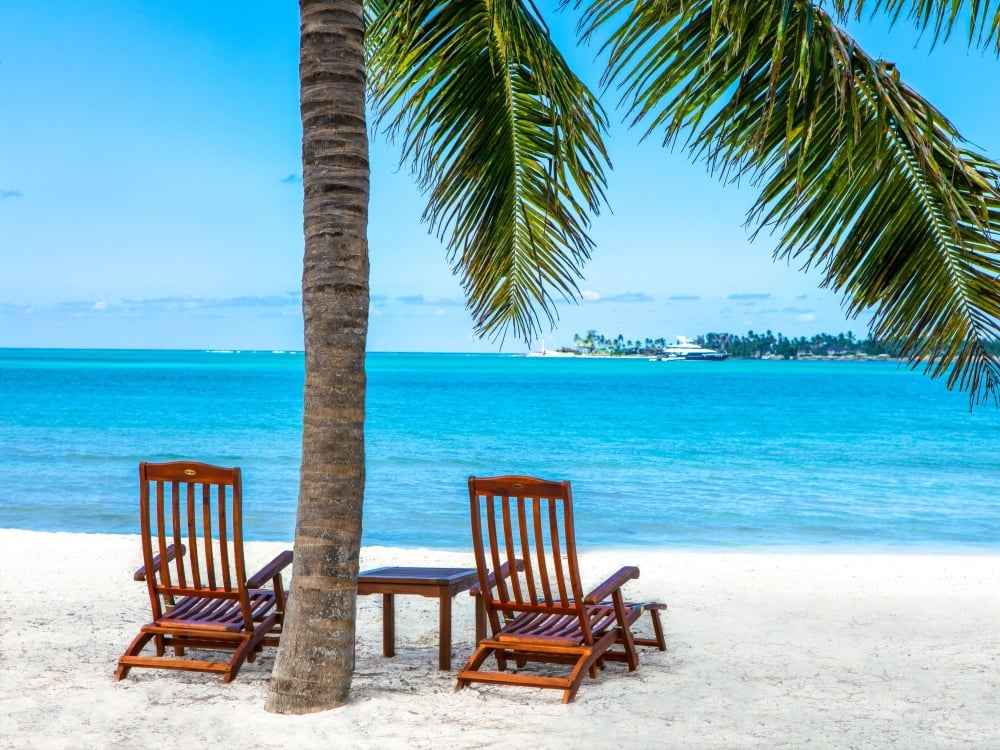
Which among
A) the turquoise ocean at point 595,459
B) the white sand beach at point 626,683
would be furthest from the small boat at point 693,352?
the white sand beach at point 626,683

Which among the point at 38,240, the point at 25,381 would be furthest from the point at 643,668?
the point at 25,381

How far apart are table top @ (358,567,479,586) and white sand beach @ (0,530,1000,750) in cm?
45

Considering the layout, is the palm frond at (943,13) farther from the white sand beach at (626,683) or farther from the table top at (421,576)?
the table top at (421,576)

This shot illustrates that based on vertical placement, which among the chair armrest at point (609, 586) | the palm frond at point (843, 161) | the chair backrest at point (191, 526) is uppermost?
the palm frond at point (843, 161)

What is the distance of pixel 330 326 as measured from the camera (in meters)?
4.01

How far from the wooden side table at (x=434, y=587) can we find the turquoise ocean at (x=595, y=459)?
21.0 ft

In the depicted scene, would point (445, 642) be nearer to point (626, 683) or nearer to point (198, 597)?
point (626, 683)

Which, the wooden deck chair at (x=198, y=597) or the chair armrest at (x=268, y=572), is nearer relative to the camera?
the wooden deck chair at (x=198, y=597)

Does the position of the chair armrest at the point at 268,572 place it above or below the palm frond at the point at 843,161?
below

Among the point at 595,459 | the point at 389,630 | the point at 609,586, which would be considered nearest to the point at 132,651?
the point at 389,630

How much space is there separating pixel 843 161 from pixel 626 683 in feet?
8.44

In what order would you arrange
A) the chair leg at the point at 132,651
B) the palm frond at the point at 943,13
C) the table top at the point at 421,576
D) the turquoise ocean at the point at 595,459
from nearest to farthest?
the palm frond at the point at 943,13, the chair leg at the point at 132,651, the table top at the point at 421,576, the turquoise ocean at the point at 595,459

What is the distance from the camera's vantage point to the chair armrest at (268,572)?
14.9 feet

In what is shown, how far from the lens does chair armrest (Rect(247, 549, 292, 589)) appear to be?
4.55 meters
